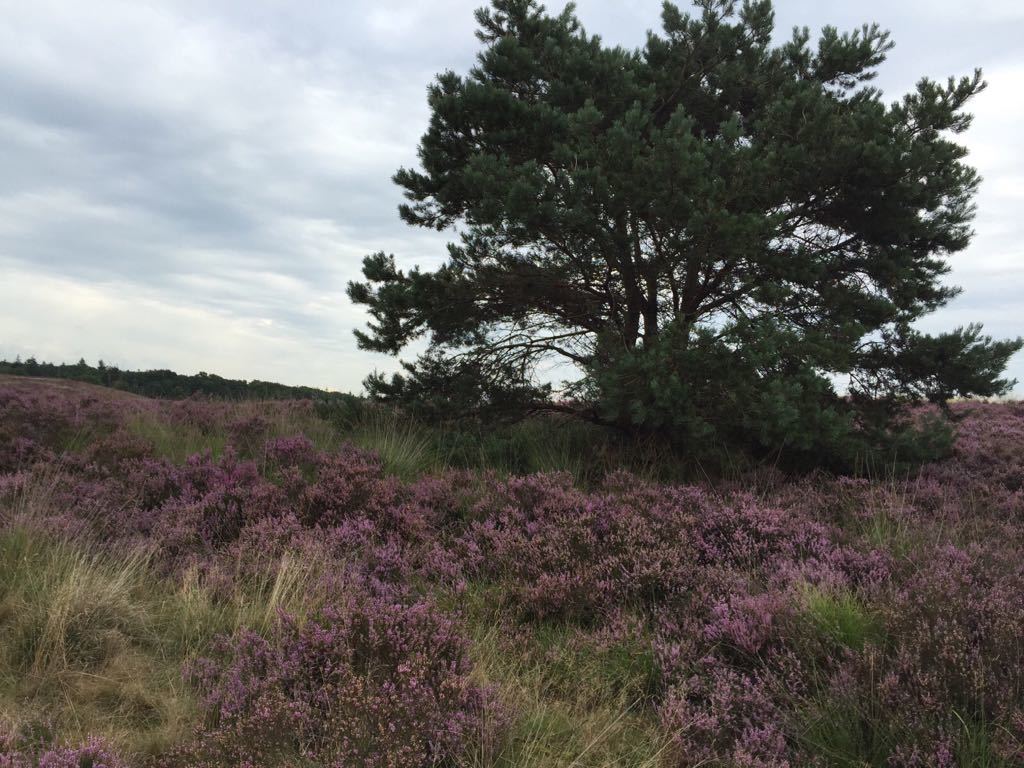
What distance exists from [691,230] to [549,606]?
491cm

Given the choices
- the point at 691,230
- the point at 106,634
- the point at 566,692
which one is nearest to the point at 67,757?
the point at 106,634

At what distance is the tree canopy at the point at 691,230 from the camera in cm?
761

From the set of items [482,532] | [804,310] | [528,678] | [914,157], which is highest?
[914,157]

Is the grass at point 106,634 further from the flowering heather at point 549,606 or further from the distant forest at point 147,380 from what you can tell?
the distant forest at point 147,380

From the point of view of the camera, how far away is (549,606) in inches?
166

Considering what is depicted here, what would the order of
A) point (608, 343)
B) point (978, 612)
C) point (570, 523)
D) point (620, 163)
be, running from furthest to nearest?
1. point (608, 343)
2. point (620, 163)
3. point (570, 523)
4. point (978, 612)

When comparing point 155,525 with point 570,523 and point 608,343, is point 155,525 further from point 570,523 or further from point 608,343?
point 608,343

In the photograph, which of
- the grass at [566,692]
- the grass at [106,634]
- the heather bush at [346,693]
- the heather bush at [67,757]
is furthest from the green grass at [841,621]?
the heather bush at [67,757]

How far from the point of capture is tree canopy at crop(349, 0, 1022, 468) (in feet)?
25.0

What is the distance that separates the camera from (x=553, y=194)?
8.28m

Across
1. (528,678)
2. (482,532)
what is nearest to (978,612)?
(528,678)

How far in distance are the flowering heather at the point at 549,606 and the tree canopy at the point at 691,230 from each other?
57.1 inches

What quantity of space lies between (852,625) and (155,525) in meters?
5.05

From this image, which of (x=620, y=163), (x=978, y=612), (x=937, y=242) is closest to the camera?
(x=978, y=612)
